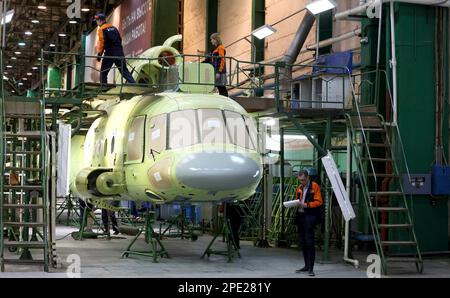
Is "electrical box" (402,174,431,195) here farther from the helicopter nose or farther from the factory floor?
the helicopter nose

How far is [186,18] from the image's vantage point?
1321 inches

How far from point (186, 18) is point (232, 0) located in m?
5.60

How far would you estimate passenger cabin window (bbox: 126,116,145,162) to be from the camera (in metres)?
15.2

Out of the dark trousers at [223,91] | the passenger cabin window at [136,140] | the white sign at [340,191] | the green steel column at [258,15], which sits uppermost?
Answer: the green steel column at [258,15]

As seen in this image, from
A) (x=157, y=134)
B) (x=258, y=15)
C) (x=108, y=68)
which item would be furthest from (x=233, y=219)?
(x=258, y=15)

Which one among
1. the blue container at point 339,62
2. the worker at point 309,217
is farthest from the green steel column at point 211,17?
the worker at point 309,217

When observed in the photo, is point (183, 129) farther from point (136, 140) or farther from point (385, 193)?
point (385, 193)

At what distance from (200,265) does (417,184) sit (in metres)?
5.62

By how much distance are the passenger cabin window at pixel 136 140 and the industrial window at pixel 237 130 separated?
1925 millimetres

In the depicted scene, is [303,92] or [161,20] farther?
[161,20]

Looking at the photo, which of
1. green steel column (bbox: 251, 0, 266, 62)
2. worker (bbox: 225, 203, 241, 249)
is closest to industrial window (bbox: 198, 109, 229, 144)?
worker (bbox: 225, 203, 241, 249)

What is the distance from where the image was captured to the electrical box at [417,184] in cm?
1694

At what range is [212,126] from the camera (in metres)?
14.4

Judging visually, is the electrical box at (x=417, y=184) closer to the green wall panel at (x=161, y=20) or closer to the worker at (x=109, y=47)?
the worker at (x=109, y=47)
